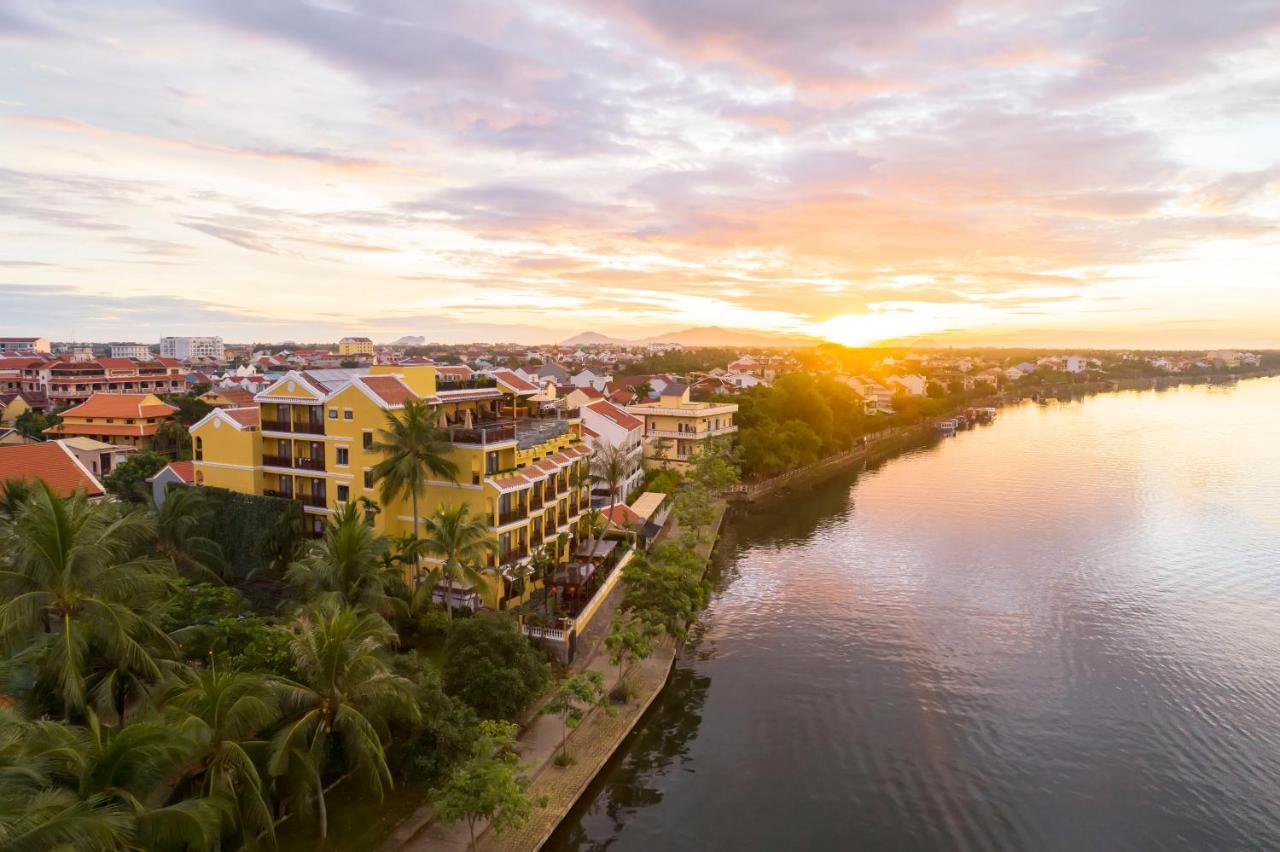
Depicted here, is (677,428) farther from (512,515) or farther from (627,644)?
(627,644)

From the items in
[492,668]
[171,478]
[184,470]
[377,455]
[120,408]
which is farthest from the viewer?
[120,408]

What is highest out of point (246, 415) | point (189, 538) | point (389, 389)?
point (389, 389)

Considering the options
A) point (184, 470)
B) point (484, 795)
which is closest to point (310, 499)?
point (184, 470)

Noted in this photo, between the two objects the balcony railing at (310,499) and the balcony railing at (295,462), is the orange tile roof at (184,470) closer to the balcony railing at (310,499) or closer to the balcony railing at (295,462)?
the balcony railing at (295,462)

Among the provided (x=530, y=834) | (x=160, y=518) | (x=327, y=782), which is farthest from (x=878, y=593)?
(x=160, y=518)

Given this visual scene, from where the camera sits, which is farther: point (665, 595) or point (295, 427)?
point (295, 427)

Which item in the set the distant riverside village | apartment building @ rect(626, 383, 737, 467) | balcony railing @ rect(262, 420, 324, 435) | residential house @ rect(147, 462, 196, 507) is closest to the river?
the distant riverside village

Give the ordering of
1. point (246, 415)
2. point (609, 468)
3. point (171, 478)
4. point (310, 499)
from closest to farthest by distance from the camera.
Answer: point (310, 499) < point (246, 415) < point (171, 478) < point (609, 468)

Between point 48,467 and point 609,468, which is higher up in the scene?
point 48,467
